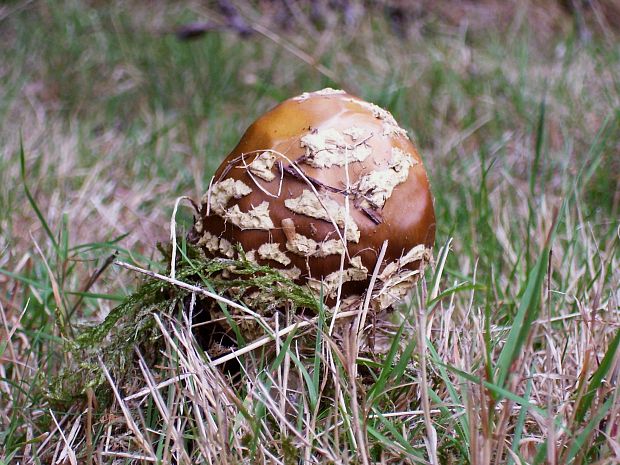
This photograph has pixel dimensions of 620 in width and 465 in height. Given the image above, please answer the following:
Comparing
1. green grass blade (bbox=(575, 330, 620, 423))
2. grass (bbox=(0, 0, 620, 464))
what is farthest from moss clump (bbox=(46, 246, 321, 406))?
green grass blade (bbox=(575, 330, 620, 423))

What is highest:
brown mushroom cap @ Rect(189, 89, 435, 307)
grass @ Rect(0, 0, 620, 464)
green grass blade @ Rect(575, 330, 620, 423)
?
brown mushroom cap @ Rect(189, 89, 435, 307)

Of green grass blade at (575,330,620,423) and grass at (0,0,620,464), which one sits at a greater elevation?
green grass blade at (575,330,620,423)

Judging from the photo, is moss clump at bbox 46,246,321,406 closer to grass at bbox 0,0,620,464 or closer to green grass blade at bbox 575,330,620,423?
grass at bbox 0,0,620,464

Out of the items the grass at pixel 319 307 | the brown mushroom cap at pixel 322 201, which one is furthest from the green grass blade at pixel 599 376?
the brown mushroom cap at pixel 322 201

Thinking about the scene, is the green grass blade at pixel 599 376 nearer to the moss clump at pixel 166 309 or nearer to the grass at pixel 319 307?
the grass at pixel 319 307

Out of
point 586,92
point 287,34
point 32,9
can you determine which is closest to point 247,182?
point 586,92

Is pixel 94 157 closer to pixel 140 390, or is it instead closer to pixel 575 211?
pixel 140 390

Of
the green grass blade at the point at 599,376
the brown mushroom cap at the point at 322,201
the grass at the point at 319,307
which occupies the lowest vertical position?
the grass at the point at 319,307
